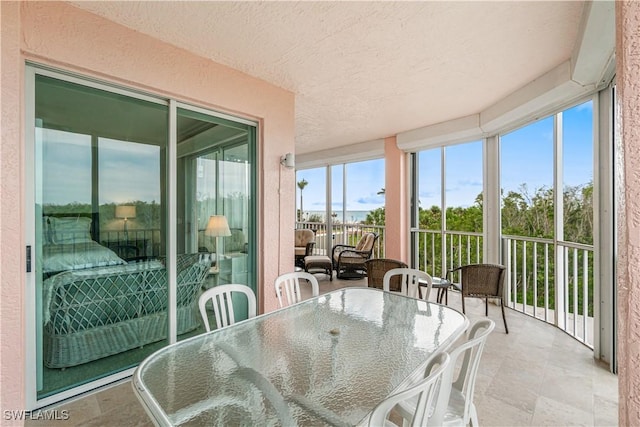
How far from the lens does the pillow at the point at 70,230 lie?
1999 millimetres

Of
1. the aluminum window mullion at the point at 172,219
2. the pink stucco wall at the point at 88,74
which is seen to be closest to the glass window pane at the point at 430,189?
the pink stucco wall at the point at 88,74

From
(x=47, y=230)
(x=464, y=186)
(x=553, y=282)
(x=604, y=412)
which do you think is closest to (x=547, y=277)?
(x=553, y=282)

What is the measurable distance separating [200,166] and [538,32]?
2.93 metres

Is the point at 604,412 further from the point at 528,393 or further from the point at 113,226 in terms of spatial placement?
Answer: the point at 113,226

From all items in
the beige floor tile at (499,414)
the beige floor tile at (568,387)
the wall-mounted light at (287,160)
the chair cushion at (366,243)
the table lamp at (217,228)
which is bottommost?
the beige floor tile at (499,414)

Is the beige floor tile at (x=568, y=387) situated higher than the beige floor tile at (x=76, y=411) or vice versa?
the beige floor tile at (x=76, y=411)

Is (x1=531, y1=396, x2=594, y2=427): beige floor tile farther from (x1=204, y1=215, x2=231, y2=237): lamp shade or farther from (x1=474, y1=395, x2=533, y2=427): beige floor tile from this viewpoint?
(x1=204, y1=215, x2=231, y2=237): lamp shade

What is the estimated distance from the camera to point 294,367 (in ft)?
4.22

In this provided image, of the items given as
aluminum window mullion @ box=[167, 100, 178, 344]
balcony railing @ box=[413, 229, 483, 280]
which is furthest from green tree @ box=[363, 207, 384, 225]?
aluminum window mullion @ box=[167, 100, 178, 344]

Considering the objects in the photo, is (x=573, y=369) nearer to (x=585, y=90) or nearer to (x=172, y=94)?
(x=585, y=90)

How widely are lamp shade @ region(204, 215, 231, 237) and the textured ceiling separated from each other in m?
1.42

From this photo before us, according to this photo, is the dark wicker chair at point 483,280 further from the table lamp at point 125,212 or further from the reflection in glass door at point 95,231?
the table lamp at point 125,212

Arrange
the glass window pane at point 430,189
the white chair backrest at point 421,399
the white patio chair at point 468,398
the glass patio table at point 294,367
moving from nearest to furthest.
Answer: the white chair backrest at point 421,399 < the glass patio table at point 294,367 < the white patio chair at point 468,398 < the glass window pane at point 430,189

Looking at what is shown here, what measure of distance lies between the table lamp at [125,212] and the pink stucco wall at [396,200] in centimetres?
418
